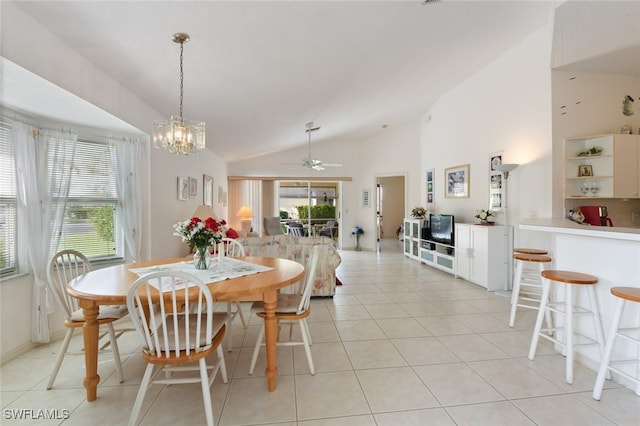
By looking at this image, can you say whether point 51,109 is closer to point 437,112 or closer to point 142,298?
point 142,298

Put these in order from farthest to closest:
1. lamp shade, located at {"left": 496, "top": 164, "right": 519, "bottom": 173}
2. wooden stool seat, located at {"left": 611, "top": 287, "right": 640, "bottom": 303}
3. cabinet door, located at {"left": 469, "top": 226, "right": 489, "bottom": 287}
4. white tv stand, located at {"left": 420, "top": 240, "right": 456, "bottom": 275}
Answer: white tv stand, located at {"left": 420, "top": 240, "right": 456, "bottom": 275}
cabinet door, located at {"left": 469, "top": 226, "right": 489, "bottom": 287}
lamp shade, located at {"left": 496, "top": 164, "right": 519, "bottom": 173}
wooden stool seat, located at {"left": 611, "top": 287, "right": 640, "bottom": 303}

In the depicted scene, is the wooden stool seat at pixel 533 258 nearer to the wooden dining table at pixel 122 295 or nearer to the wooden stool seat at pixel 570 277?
the wooden stool seat at pixel 570 277

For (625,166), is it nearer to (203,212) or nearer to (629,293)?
(629,293)

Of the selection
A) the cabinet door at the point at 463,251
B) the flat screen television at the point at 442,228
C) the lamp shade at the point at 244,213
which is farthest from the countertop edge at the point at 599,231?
the lamp shade at the point at 244,213

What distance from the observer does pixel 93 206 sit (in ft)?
10.5

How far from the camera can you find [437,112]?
6.27 metres

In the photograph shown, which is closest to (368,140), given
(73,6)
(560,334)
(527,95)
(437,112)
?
(437,112)

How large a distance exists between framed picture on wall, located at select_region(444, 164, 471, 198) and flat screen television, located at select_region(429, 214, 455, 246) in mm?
478

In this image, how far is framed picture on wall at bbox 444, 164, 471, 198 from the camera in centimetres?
530

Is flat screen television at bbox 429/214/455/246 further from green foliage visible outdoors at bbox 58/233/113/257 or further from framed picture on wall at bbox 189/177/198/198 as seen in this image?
green foliage visible outdoors at bbox 58/233/113/257

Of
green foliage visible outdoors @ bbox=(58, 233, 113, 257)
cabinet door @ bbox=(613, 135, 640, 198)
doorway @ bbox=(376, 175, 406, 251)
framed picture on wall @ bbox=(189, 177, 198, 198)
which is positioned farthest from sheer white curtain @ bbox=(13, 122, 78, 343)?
doorway @ bbox=(376, 175, 406, 251)

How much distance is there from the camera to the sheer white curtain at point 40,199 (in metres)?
2.57

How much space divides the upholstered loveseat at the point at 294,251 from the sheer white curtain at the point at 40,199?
1829 millimetres

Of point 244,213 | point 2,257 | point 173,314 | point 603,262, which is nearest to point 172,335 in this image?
point 173,314
